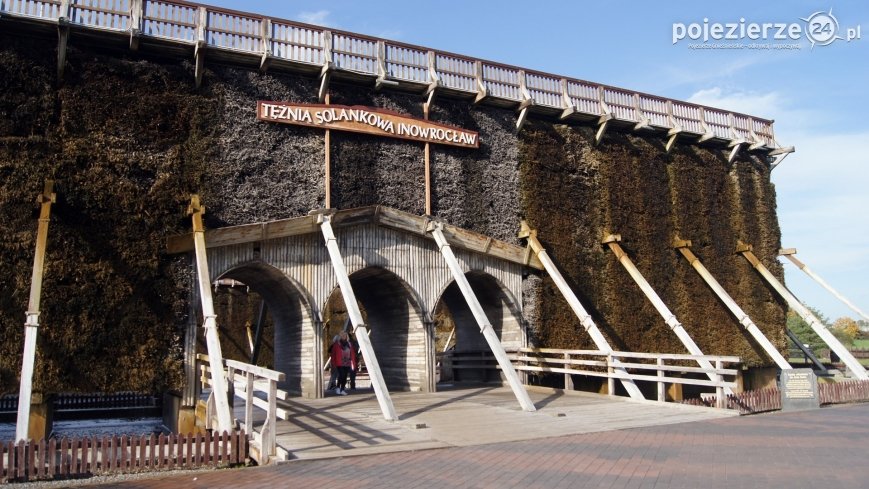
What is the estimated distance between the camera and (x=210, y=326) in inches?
495

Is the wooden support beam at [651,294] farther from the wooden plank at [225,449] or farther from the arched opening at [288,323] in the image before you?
the wooden plank at [225,449]

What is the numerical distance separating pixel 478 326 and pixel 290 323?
19.9 feet

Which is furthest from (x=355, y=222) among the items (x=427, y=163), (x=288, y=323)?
(x=288, y=323)

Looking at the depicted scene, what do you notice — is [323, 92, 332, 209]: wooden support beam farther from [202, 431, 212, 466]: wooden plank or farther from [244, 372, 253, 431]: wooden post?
[202, 431, 212, 466]: wooden plank

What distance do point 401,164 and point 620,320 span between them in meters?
8.74

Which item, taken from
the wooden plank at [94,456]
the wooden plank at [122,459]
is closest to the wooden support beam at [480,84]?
the wooden plank at [122,459]

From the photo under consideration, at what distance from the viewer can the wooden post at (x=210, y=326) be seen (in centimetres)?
1066

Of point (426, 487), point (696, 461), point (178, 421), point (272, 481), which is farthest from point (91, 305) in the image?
point (696, 461)

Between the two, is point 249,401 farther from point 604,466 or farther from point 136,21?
point 136,21

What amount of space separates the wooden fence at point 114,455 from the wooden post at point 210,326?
3.31ft

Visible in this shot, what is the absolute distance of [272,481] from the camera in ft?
25.9

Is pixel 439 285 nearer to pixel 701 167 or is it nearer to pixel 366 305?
pixel 366 305

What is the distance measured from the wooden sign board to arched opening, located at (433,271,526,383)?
13.7ft

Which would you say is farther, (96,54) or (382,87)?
(382,87)
